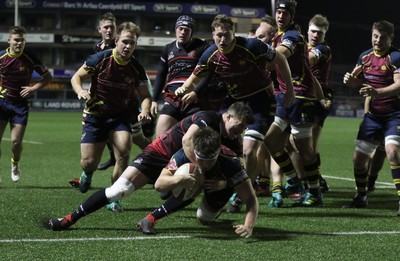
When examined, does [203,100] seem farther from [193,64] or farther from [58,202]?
[58,202]

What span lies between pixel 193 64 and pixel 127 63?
A: 1.30 metres

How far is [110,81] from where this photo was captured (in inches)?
334

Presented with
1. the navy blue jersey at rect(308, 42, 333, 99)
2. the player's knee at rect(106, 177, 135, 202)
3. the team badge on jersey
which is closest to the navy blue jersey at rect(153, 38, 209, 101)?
the team badge on jersey

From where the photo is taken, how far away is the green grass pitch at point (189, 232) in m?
5.82

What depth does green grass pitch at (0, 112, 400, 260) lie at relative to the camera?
582 cm

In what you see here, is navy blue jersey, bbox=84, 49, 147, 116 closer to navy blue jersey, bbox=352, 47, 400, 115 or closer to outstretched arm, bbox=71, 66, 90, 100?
outstretched arm, bbox=71, 66, 90, 100

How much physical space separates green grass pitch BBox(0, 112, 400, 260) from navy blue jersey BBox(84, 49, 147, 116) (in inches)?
45.6

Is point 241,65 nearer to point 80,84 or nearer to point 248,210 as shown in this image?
point 80,84

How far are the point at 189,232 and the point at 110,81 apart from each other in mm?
2369

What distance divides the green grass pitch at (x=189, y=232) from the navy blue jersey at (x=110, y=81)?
116 cm

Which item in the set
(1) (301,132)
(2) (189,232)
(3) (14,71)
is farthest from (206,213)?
(3) (14,71)

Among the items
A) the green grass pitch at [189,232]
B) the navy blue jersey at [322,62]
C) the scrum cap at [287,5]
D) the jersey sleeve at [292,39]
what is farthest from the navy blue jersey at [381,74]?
the navy blue jersey at [322,62]

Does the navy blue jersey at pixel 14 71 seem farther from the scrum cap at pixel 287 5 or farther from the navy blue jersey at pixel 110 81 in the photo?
the scrum cap at pixel 287 5

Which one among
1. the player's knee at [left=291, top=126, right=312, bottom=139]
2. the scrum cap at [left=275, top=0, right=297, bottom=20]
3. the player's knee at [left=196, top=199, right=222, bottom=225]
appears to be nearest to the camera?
the player's knee at [left=196, top=199, right=222, bottom=225]
